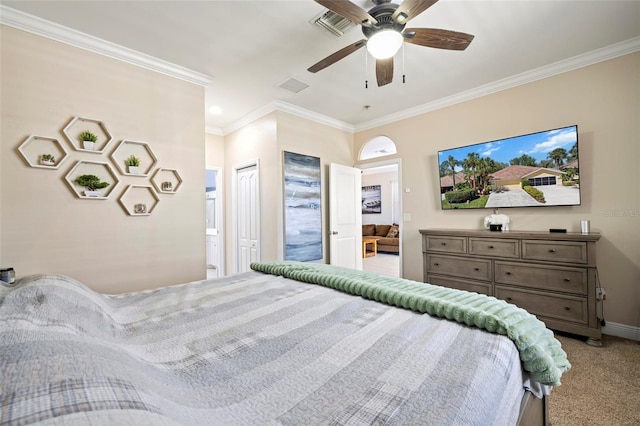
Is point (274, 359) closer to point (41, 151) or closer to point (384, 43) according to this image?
point (384, 43)

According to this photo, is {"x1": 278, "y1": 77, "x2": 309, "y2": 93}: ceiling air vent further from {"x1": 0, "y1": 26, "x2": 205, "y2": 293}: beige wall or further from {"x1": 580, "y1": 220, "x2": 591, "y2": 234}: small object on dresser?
{"x1": 580, "y1": 220, "x2": 591, "y2": 234}: small object on dresser

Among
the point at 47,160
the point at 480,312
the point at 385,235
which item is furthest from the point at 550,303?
the point at 385,235

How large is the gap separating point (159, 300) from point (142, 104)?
7.34 ft

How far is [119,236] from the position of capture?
255cm

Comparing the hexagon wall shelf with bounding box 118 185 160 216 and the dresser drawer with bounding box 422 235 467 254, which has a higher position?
the hexagon wall shelf with bounding box 118 185 160 216

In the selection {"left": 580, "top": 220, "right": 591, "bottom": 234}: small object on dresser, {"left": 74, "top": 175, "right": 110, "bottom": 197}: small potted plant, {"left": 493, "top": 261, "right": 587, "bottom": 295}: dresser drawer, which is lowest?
{"left": 493, "top": 261, "right": 587, "bottom": 295}: dresser drawer

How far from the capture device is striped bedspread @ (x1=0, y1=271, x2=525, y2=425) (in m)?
0.46

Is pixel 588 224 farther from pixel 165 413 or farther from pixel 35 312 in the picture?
pixel 35 312

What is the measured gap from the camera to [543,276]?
265 cm

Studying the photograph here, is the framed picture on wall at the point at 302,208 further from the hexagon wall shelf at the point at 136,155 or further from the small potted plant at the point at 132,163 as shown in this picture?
the small potted plant at the point at 132,163

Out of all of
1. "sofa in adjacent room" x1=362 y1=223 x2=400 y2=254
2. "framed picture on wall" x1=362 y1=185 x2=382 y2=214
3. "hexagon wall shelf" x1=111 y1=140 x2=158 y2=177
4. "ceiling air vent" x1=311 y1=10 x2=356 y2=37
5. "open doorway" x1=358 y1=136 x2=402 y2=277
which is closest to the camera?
"ceiling air vent" x1=311 y1=10 x2=356 y2=37

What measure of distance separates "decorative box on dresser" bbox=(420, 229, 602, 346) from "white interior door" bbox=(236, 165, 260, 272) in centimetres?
261

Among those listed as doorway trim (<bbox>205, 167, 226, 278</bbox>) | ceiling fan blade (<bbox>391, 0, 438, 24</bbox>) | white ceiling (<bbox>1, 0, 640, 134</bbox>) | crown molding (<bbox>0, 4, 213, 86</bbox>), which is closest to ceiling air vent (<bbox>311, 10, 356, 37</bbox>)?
white ceiling (<bbox>1, 0, 640, 134</bbox>)

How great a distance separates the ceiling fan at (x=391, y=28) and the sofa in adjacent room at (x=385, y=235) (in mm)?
5852
